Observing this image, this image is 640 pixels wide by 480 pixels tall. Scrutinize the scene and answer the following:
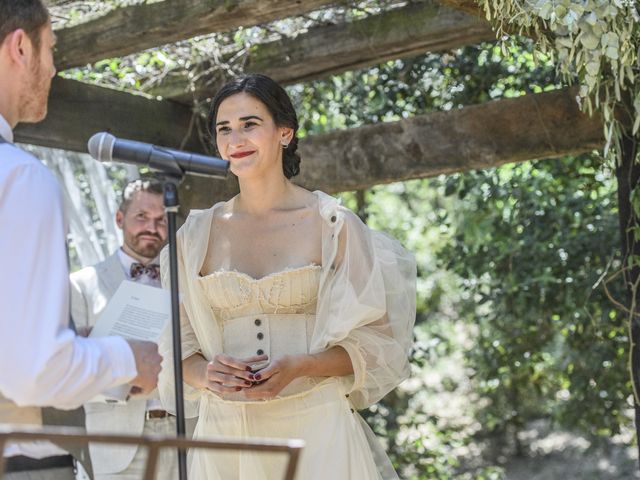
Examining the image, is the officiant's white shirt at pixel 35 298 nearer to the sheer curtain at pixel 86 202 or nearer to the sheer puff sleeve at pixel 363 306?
the sheer puff sleeve at pixel 363 306

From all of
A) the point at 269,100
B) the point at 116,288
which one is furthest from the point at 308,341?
the point at 116,288

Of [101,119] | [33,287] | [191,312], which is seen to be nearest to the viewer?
[33,287]

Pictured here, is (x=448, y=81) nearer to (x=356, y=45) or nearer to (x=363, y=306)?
(x=356, y=45)

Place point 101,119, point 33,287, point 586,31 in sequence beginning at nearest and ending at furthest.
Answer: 1. point 33,287
2. point 586,31
3. point 101,119

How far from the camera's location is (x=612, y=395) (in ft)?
22.0

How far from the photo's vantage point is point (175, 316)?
248 cm

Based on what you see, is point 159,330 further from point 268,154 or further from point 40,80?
point 268,154

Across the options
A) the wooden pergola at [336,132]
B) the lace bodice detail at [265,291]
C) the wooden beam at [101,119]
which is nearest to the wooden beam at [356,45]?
the wooden pergola at [336,132]

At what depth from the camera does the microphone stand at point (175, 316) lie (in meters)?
2.43

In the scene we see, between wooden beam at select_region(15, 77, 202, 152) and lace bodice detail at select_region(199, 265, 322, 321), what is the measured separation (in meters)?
1.56

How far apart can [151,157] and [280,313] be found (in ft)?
3.35

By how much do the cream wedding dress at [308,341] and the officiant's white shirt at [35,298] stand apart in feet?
4.34

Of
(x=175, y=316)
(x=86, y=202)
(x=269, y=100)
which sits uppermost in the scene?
(x=269, y=100)

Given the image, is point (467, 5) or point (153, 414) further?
point (153, 414)
